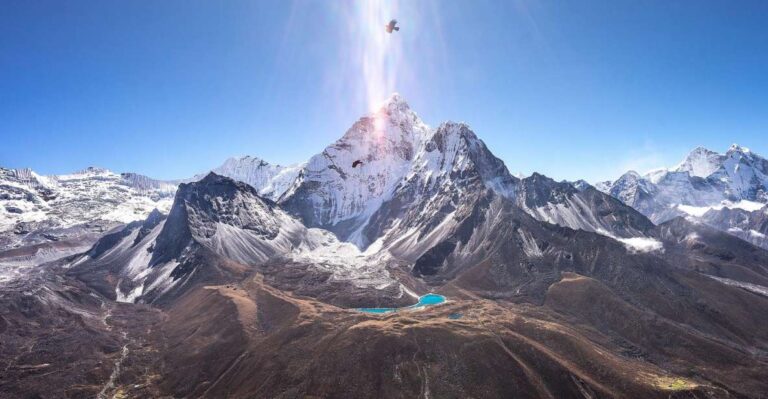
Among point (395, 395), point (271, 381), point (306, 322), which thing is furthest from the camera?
point (306, 322)

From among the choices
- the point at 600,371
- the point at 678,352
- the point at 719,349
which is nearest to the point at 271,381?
the point at 600,371

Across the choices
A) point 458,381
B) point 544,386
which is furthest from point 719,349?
point 458,381

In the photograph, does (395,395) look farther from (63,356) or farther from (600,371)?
(63,356)

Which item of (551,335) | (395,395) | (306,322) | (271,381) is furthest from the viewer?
(306,322)

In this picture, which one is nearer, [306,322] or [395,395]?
[395,395]

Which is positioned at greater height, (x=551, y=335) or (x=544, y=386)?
(x=551, y=335)

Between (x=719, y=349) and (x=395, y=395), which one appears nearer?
(x=395, y=395)

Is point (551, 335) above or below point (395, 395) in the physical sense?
above

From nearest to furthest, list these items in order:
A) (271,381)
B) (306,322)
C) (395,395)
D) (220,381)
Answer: (395,395), (271,381), (220,381), (306,322)

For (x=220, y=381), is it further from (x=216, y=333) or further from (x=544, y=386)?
(x=544, y=386)
